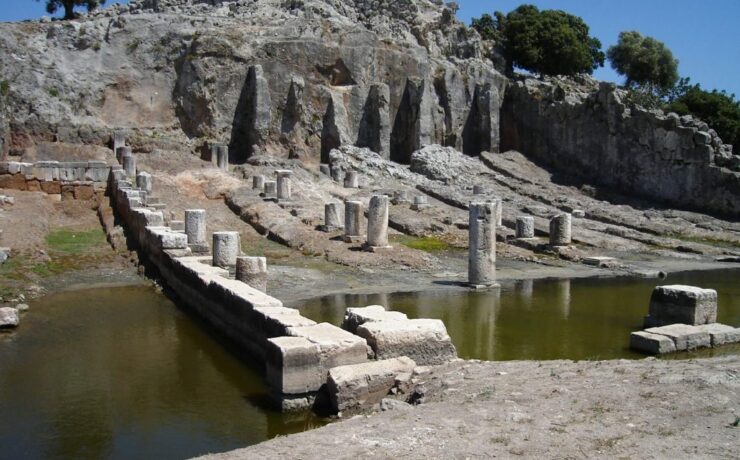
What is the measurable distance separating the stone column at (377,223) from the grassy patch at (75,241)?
8301 mm

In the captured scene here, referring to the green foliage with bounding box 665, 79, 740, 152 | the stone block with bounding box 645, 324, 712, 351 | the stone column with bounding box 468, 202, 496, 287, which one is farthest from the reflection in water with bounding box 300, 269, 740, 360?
the green foliage with bounding box 665, 79, 740, 152

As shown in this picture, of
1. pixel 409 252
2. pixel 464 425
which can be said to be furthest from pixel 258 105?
pixel 464 425

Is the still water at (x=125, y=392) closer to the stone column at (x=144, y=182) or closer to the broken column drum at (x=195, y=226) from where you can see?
the broken column drum at (x=195, y=226)

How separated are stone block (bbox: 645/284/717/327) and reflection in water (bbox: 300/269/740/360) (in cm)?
64

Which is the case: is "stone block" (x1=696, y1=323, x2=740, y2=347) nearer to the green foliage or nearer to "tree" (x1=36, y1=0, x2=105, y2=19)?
the green foliage

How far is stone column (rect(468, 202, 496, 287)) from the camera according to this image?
20000mm

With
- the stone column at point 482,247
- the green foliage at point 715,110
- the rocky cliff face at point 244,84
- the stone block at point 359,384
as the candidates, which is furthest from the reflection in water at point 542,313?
the green foliage at point 715,110

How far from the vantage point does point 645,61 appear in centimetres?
6550

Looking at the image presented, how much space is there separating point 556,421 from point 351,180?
30.3m

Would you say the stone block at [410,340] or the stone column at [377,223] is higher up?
the stone column at [377,223]

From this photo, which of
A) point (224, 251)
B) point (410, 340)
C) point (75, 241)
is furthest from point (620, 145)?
point (410, 340)

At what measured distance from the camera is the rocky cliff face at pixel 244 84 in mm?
37938

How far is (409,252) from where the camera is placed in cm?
2430

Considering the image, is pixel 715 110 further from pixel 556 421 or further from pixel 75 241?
pixel 556 421
